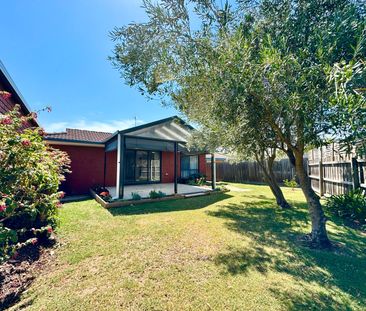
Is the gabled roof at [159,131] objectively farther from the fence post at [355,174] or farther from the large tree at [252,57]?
the fence post at [355,174]

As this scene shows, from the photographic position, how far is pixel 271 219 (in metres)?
6.15

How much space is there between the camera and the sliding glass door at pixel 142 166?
41.9 ft

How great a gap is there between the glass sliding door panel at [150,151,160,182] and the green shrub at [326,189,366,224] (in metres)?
10.8

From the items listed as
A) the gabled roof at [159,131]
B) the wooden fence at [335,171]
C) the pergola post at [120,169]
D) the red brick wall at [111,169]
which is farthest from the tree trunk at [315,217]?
the red brick wall at [111,169]

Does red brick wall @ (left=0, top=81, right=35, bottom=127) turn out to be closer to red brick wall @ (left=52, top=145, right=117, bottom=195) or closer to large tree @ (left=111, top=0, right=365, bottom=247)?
large tree @ (left=111, top=0, right=365, bottom=247)

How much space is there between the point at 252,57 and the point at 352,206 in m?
6.20

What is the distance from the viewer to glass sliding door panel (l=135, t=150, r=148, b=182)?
13.1 metres

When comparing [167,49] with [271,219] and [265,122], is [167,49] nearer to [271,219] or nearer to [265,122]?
[265,122]

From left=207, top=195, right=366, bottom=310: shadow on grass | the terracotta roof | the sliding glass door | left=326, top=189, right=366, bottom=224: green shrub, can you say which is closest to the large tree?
left=207, top=195, right=366, bottom=310: shadow on grass

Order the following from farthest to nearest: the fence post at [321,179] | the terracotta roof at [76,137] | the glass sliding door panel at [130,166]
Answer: the glass sliding door panel at [130,166]
the terracotta roof at [76,137]
the fence post at [321,179]

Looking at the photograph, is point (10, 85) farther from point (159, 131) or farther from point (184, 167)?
point (184, 167)

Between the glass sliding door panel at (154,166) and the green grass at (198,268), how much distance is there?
8144 mm

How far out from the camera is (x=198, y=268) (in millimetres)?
3281

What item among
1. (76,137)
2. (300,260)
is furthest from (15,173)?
(76,137)
